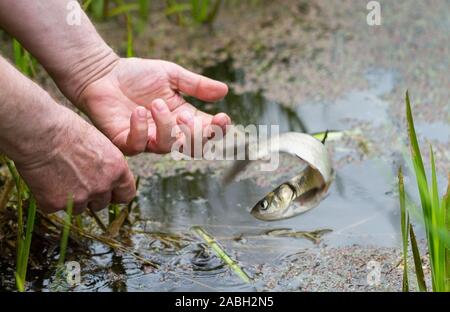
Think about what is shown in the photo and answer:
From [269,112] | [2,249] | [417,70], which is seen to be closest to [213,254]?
[2,249]

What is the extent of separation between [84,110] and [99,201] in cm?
34

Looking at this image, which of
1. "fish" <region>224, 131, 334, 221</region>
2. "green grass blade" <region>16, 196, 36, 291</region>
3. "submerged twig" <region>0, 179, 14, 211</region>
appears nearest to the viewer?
"green grass blade" <region>16, 196, 36, 291</region>

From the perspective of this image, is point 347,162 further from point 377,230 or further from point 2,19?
point 2,19

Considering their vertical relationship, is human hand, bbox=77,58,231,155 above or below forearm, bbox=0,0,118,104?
below

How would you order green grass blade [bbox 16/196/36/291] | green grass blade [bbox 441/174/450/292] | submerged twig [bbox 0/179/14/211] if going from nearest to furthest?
green grass blade [bbox 441/174/450/292] < green grass blade [bbox 16/196/36/291] < submerged twig [bbox 0/179/14/211]

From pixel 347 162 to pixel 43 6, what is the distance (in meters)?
0.96

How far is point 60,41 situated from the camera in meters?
2.06

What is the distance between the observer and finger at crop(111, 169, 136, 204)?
1871mm

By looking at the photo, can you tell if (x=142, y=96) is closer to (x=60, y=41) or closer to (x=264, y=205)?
(x=60, y=41)

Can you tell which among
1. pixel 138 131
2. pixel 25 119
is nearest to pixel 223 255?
pixel 138 131

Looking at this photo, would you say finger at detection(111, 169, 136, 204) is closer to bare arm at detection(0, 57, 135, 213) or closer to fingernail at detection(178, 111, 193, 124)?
bare arm at detection(0, 57, 135, 213)
